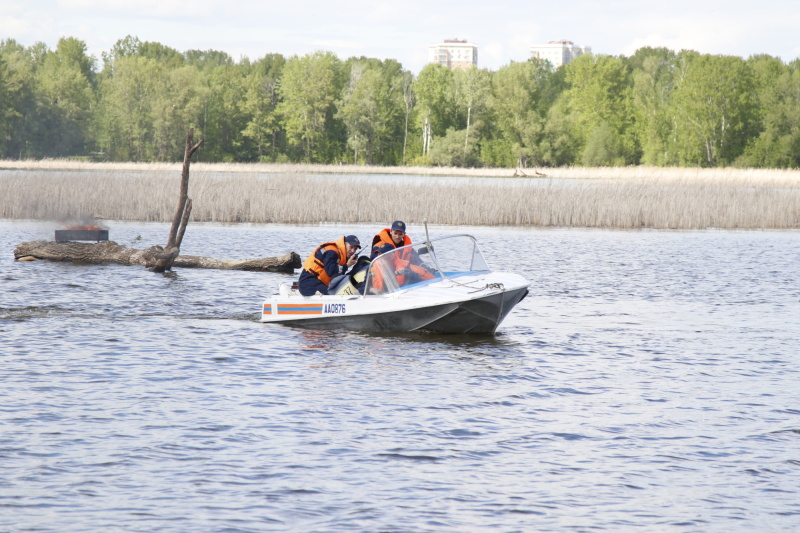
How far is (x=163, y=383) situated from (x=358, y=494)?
12.5ft

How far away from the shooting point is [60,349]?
11188 mm

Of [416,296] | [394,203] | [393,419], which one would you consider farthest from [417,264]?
[394,203]

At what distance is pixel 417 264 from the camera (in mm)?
12508

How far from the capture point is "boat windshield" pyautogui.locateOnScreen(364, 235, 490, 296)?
40.5 ft

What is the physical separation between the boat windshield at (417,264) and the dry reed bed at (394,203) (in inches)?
638

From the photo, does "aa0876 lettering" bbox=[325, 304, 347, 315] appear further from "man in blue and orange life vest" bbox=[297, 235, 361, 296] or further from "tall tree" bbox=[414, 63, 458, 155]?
"tall tree" bbox=[414, 63, 458, 155]

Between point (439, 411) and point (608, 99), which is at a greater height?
point (608, 99)

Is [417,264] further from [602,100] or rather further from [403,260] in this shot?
[602,100]

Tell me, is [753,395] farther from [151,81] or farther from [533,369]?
[151,81]

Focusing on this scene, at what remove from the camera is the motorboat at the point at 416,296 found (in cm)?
1191

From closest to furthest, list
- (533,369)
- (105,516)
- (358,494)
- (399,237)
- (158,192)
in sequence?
1. (105,516)
2. (358,494)
3. (533,369)
4. (399,237)
5. (158,192)

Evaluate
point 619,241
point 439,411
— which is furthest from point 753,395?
point 619,241

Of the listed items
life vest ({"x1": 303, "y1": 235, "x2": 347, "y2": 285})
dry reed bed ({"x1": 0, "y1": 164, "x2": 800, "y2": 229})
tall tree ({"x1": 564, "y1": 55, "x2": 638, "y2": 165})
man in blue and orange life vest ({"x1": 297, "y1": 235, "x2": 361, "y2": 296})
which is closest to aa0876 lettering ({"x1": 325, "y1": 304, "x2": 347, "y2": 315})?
man in blue and orange life vest ({"x1": 297, "y1": 235, "x2": 361, "y2": 296})

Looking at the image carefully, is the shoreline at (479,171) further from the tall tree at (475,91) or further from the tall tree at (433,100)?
the tall tree at (433,100)
